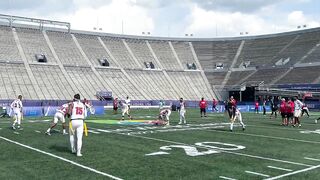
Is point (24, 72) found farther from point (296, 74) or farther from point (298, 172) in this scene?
point (298, 172)

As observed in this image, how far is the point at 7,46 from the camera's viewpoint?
224 ft

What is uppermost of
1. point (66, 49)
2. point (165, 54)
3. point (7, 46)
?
point (165, 54)

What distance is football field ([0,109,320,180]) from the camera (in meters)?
10.7

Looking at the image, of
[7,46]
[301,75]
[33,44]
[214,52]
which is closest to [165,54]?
[214,52]

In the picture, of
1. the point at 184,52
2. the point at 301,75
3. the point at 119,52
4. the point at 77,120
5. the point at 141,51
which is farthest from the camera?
the point at 184,52

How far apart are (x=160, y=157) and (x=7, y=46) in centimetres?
6145

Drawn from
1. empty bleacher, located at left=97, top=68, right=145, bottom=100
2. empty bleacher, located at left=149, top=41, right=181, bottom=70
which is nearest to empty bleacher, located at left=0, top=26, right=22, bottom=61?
empty bleacher, located at left=97, top=68, right=145, bottom=100

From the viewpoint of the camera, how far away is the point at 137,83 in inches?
2923

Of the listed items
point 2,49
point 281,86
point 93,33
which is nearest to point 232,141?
point 281,86

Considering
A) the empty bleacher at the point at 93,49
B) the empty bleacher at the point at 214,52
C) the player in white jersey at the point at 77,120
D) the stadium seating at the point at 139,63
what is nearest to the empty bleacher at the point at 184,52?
the stadium seating at the point at 139,63

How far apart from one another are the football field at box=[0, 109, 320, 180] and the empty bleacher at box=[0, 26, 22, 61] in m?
50.3

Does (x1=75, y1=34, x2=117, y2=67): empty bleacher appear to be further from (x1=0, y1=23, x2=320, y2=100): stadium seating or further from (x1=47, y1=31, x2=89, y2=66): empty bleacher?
(x1=47, y1=31, x2=89, y2=66): empty bleacher

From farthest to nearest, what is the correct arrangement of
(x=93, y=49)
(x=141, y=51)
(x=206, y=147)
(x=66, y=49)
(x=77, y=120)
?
(x=141, y=51) → (x=93, y=49) → (x=66, y=49) → (x=206, y=147) → (x=77, y=120)

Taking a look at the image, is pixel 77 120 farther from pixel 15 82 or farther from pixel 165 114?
pixel 15 82
